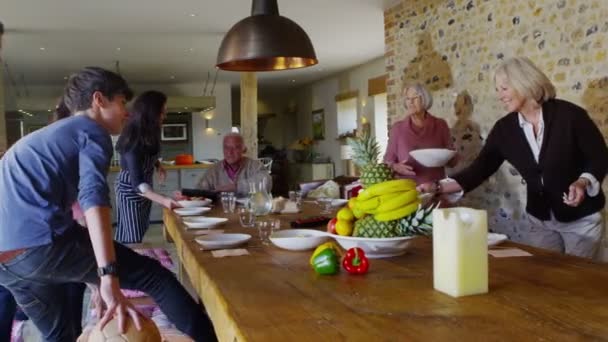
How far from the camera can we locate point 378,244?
5.39ft

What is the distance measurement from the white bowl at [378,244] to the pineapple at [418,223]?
0.10ft

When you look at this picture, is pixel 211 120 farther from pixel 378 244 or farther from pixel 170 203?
pixel 378 244

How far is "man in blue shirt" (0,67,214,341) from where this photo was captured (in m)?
1.72

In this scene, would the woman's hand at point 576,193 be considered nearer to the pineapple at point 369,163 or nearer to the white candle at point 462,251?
the pineapple at point 369,163

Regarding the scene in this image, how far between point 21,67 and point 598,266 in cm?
1017

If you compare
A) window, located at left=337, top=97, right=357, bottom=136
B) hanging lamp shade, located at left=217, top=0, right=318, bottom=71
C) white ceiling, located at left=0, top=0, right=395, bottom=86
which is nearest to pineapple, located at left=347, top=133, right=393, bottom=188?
hanging lamp shade, located at left=217, top=0, right=318, bottom=71

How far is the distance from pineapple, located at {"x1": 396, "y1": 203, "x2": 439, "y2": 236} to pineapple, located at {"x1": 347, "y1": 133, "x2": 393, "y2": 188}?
188 millimetres

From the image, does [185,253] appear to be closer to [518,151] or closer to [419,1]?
[518,151]

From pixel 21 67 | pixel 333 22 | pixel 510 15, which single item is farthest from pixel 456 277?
pixel 21 67

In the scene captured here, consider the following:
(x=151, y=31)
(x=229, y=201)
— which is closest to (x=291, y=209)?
(x=229, y=201)

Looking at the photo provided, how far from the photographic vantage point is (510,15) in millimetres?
4320

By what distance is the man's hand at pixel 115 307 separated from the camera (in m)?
1.52

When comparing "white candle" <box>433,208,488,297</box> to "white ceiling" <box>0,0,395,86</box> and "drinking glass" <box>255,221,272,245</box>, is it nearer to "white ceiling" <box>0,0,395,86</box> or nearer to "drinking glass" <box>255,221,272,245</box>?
"drinking glass" <box>255,221,272,245</box>

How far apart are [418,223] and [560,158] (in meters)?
1.18
